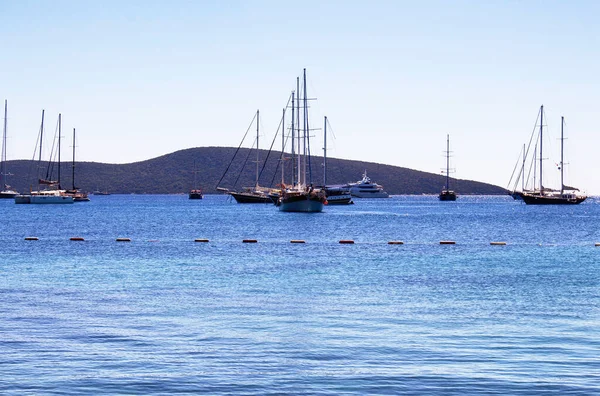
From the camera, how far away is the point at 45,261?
4700cm

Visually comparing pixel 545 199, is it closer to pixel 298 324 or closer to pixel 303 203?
pixel 303 203

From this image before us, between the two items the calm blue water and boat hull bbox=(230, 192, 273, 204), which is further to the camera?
boat hull bbox=(230, 192, 273, 204)

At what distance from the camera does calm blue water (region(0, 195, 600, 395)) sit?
55.4ft

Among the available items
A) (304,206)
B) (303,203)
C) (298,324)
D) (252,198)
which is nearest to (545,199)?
(252,198)

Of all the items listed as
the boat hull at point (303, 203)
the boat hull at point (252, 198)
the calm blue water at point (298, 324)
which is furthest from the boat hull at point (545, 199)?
the calm blue water at point (298, 324)

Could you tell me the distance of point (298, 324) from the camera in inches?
943

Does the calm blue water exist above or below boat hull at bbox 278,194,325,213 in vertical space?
below

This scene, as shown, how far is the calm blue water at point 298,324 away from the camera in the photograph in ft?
55.4

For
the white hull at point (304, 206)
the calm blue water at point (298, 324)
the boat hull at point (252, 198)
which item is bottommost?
the calm blue water at point (298, 324)

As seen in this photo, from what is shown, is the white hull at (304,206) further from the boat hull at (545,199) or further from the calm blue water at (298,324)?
the boat hull at (545,199)

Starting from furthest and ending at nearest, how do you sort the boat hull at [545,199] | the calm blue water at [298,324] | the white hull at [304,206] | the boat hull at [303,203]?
1. the boat hull at [545,199]
2. the white hull at [304,206]
3. the boat hull at [303,203]
4. the calm blue water at [298,324]

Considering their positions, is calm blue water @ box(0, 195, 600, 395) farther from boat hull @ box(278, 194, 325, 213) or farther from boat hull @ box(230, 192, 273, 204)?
boat hull @ box(230, 192, 273, 204)

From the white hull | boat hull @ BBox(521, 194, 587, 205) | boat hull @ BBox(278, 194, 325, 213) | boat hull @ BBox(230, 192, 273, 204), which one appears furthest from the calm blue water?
boat hull @ BBox(521, 194, 587, 205)

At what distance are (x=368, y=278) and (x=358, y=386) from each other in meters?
21.8
